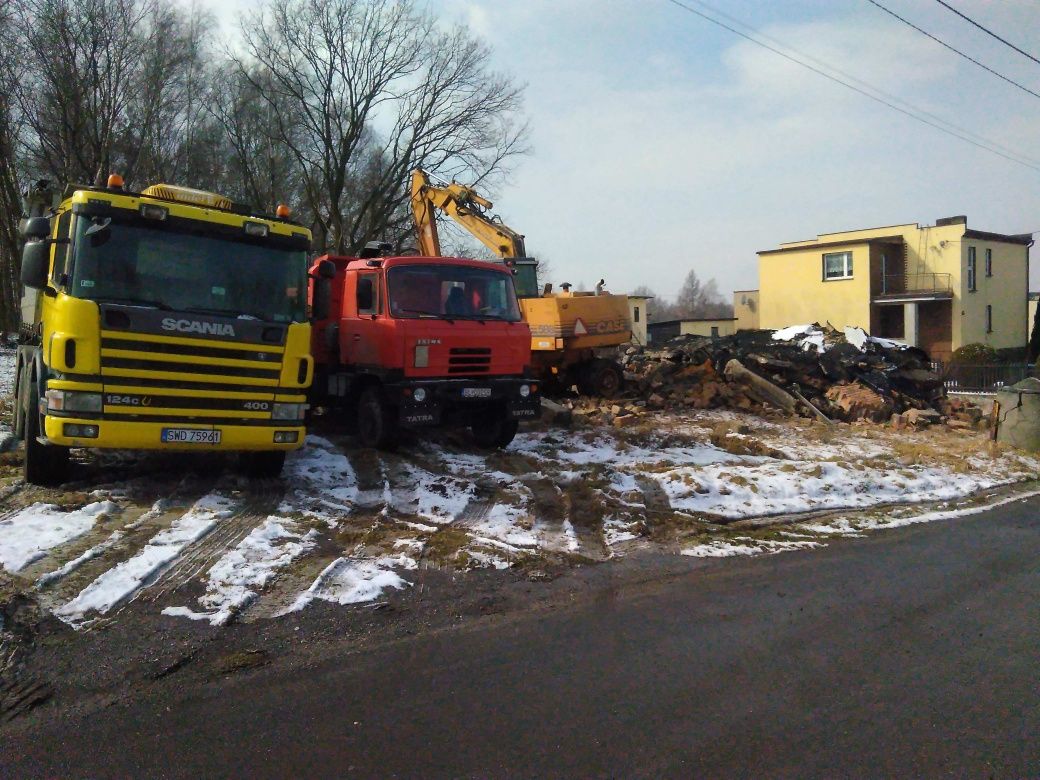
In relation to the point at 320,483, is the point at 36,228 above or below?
above

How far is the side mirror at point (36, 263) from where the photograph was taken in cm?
778

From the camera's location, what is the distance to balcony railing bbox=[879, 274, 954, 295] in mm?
42659

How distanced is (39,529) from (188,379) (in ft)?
6.08

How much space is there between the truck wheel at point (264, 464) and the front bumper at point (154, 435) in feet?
1.33

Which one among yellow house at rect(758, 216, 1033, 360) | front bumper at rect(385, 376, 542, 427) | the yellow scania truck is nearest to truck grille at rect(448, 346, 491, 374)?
front bumper at rect(385, 376, 542, 427)

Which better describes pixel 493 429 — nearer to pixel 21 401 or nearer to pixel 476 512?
pixel 476 512

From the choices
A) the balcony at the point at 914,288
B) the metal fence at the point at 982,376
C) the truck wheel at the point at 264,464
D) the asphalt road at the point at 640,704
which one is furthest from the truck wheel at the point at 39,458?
the balcony at the point at 914,288

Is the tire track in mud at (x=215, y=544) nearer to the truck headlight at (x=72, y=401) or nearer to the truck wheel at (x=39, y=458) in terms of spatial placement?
the truck headlight at (x=72, y=401)

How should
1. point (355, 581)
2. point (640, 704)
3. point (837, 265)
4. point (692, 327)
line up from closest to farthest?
point (640, 704) < point (355, 581) < point (837, 265) < point (692, 327)

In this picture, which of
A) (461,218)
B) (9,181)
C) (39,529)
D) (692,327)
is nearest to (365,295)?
(39,529)

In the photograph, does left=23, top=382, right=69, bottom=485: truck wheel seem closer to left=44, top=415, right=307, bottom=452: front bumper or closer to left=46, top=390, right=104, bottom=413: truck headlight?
left=44, top=415, right=307, bottom=452: front bumper

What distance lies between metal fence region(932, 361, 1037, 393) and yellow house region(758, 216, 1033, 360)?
1337 centimetres

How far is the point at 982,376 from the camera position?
28656 mm

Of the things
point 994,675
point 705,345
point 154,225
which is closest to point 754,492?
point 994,675
